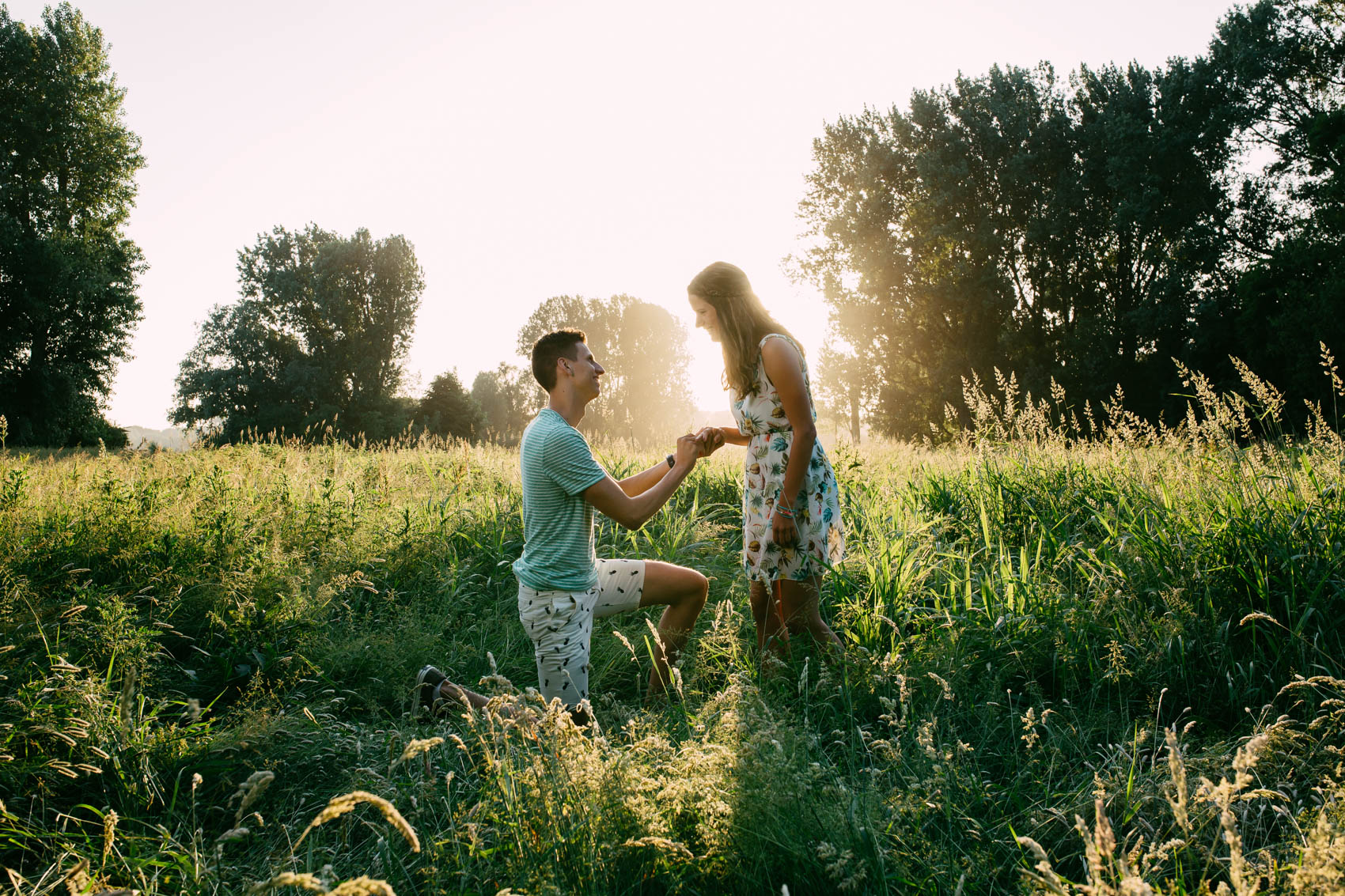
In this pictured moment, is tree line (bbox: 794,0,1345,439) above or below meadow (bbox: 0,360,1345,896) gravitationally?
above

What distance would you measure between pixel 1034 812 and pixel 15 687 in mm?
3965

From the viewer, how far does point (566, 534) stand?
2.87 m

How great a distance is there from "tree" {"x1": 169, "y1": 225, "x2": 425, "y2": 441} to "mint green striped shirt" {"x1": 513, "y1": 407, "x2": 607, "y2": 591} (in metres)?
32.0

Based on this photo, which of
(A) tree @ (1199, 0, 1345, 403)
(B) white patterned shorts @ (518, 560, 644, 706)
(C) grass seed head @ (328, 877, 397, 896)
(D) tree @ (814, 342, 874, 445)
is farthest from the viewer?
(D) tree @ (814, 342, 874, 445)

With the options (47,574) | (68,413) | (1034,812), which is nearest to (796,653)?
(1034,812)

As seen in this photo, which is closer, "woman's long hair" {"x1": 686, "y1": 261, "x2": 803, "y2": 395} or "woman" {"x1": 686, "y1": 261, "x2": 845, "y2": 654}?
"woman" {"x1": 686, "y1": 261, "x2": 845, "y2": 654}

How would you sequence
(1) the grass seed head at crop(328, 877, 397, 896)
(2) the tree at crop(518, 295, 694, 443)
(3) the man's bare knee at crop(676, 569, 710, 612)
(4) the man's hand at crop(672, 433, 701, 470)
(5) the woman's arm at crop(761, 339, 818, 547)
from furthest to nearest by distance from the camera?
1. (2) the tree at crop(518, 295, 694, 443)
2. (3) the man's bare knee at crop(676, 569, 710, 612)
3. (4) the man's hand at crop(672, 433, 701, 470)
4. (5) the woman's arm at crop(761, 339, 818, 547)
5. (1) the grass seed head at crop(328, 877, 397, 896)

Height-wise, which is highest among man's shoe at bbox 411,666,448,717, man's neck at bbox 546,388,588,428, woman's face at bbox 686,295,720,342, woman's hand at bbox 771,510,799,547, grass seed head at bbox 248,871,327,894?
woman's face at bbox 686,295,720,342

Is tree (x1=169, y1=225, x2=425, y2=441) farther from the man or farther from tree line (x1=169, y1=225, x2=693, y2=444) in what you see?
the man

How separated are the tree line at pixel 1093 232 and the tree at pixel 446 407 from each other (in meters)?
18.7

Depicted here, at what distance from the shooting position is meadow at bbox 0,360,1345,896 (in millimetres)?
1602

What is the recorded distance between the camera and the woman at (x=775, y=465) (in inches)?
119

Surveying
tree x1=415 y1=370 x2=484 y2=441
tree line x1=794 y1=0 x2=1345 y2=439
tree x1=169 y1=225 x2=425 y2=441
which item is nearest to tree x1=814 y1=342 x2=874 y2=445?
tree line x1=794 y1=0 x2=1345 y2=439

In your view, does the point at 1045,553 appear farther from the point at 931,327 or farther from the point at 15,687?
the point at 931,327
